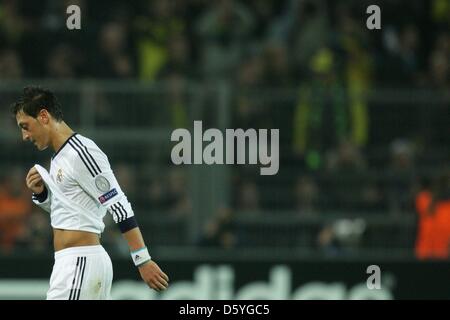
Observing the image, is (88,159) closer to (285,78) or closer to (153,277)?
(153,277)

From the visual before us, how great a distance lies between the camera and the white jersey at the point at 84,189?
26.5 feet

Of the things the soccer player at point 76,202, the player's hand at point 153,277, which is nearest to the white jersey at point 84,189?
the soccer player at point 76,202

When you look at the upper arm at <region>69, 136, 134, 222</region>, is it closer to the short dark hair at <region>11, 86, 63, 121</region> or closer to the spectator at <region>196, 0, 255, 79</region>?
the short dark hair at <region>11, 86, 63, 121</region>

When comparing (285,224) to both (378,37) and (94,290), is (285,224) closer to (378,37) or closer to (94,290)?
(378,37)

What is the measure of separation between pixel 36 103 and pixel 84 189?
64cm

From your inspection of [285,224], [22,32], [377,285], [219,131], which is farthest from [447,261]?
[22,32]

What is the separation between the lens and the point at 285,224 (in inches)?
542

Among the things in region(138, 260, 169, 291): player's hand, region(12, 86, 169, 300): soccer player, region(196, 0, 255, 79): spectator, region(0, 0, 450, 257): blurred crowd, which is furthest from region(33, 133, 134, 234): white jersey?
region(196, 0, 255, 79): spectator

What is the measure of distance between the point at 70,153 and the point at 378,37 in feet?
28.7

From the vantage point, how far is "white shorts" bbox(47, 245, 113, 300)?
8.10 metres

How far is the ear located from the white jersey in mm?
192

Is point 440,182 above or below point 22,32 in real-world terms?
below
